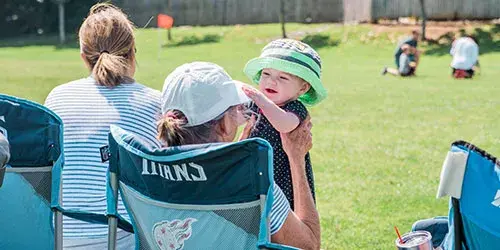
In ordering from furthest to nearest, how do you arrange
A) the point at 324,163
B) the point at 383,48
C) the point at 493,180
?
the point at 383,48 → the point at 324,163 → the point at 493,180

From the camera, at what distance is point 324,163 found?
1004cm

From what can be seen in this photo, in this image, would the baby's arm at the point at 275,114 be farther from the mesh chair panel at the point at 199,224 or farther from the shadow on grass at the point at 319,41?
the shadow on grass at the point at 319,41

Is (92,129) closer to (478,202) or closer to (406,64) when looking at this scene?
(478,202)

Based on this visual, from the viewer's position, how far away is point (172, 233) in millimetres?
3314

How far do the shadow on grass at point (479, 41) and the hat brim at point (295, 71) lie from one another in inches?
1149

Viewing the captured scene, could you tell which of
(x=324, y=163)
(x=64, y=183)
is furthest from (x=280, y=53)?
(x=324, y=163)

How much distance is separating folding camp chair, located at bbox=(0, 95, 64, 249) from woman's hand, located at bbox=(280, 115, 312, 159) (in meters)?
0.98

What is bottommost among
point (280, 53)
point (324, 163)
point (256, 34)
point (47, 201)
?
point (256, 34)

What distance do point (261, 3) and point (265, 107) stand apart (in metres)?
42.6

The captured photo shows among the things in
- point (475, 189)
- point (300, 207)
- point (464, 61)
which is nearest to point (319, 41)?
point (464, 61)

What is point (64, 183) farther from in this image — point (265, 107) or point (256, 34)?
point (256, 34)

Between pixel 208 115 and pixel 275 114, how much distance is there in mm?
569

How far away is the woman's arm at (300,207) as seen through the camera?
3350 mm

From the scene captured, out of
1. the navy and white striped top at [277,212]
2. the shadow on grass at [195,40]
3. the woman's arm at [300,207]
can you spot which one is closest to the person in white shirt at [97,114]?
the woman's arm at [300,207]
